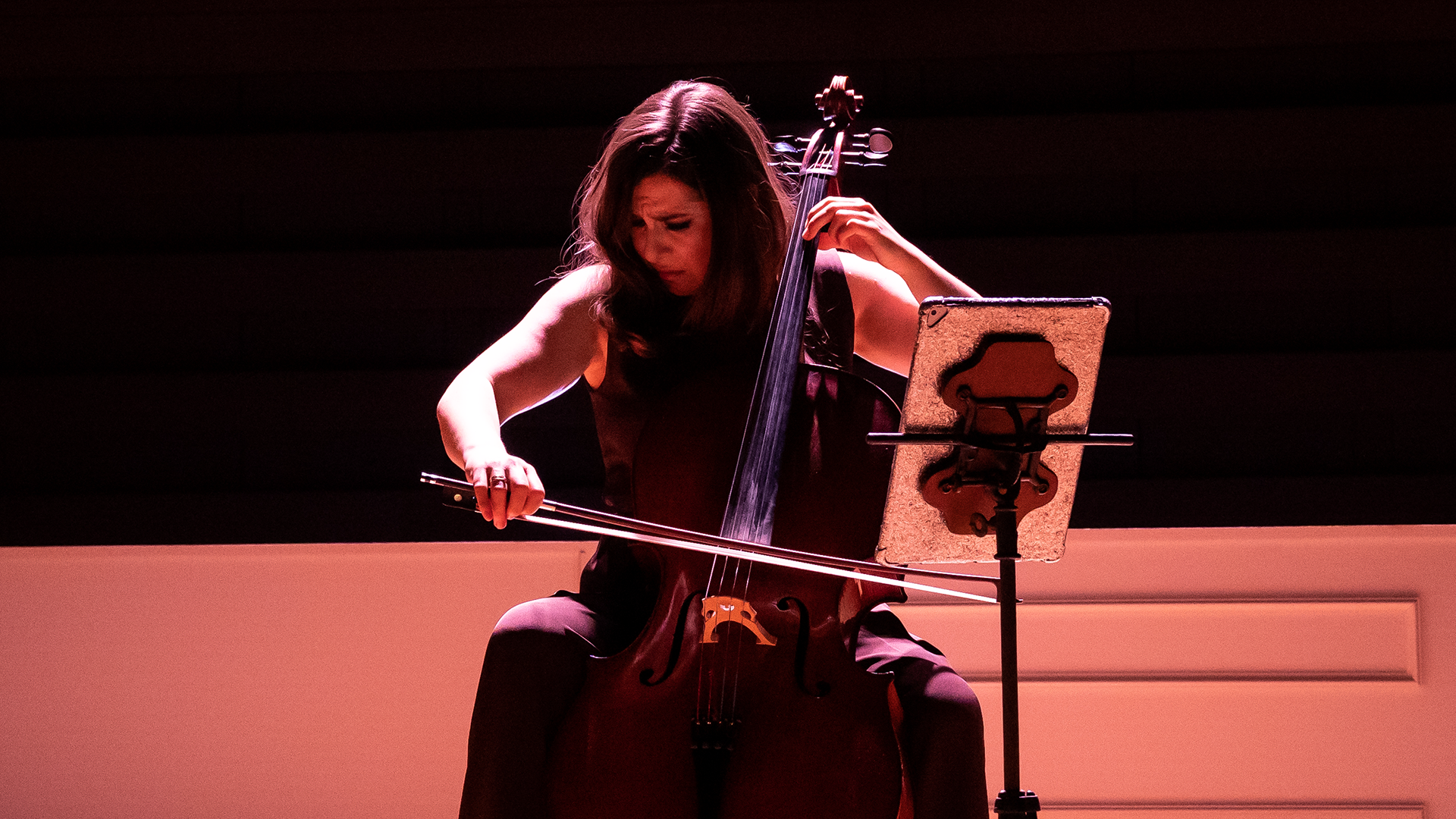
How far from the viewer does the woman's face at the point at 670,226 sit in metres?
1.48

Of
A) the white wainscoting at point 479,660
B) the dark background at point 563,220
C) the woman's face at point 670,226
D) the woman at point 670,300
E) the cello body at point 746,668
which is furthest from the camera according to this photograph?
the dark background at point 563,220

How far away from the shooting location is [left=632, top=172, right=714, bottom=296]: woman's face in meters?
1.48

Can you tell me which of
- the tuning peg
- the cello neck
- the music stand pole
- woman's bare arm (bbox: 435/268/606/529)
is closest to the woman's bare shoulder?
woman's bare arm (bbox: 435/268/606/529)

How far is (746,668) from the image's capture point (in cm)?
113

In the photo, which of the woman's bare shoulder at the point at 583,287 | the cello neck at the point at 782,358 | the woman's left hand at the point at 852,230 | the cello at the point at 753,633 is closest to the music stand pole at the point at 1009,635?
the cello at the point at 753,633

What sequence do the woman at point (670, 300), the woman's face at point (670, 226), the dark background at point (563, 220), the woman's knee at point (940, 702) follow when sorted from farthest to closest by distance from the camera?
1. the dark background at point (563, 220)
2. the woman's face at point (670, 226)
3. the woman at point (670, 300)
4. the woman's knee at point (940, 702)

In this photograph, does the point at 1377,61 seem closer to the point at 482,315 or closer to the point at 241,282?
the point at 482,315

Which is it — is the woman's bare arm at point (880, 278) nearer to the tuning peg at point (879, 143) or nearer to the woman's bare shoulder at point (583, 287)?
the tuning peg at point (879, 143)

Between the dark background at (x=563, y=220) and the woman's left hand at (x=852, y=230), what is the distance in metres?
0.80

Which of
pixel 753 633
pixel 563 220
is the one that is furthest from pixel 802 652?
pixel 563 220

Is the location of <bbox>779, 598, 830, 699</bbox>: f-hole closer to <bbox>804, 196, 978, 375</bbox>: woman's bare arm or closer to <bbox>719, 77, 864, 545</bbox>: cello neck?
<bbox>719, 77, 864, 545</bbox>: cello neck

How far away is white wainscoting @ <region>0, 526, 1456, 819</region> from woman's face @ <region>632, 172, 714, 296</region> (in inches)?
19.8

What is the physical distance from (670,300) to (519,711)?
60cm

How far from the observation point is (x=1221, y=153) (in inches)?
86.7
